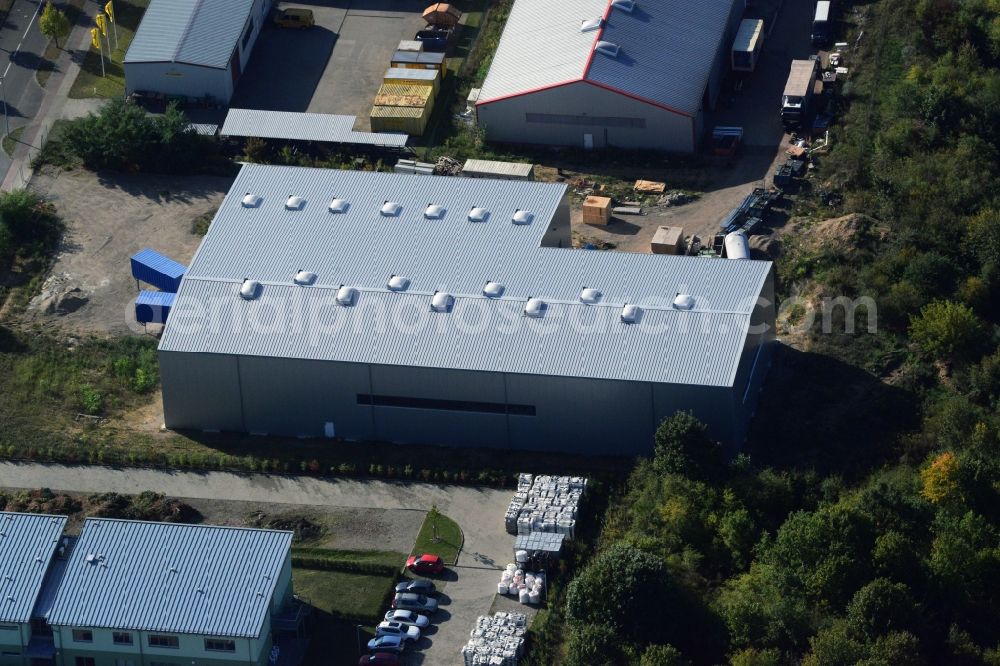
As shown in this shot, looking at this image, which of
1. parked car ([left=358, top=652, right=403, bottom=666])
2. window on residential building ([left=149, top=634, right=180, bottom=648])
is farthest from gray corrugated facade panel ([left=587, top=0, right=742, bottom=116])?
window on residential building ([left=149, top=634, right=180, bottom=648])

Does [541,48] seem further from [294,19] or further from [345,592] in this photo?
[345,592]

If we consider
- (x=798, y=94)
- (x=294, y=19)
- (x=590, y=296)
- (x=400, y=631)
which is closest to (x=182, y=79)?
(x=294, y=19)

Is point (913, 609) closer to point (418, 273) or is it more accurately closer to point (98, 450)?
point (418, 273)

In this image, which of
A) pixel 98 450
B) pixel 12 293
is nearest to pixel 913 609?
pixel 98 450

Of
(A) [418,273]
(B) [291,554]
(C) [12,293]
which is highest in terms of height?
(A) [418,273]

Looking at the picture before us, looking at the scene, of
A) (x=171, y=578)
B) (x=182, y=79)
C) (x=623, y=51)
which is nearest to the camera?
(x=171, y=578)

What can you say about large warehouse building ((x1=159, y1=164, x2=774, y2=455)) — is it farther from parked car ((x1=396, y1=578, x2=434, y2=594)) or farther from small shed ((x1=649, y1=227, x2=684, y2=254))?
parked car ((x1=396, y1=578, x2=434, y2=594))
